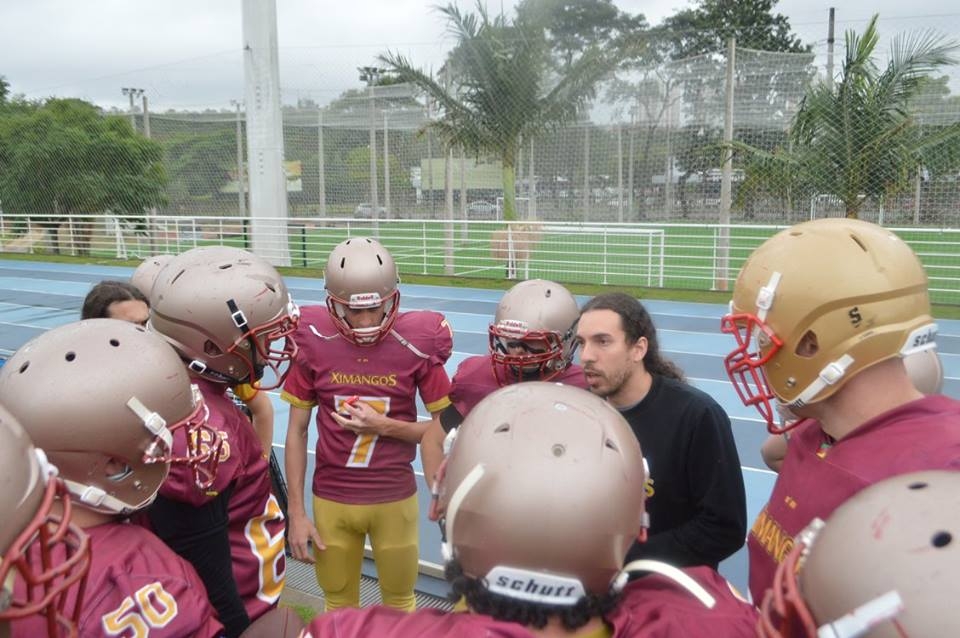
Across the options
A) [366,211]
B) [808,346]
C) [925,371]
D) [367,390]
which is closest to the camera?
[808,346]

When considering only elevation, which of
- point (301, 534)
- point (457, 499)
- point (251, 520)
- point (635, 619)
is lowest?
point (301, 534)

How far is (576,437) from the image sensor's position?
1.37 metres

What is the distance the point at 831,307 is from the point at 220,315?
1.84 metres

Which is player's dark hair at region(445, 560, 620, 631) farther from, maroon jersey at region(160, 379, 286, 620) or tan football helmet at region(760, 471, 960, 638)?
maroon jersey at region(160, 379, 286, 620)

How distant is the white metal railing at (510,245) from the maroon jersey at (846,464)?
34.7 feet

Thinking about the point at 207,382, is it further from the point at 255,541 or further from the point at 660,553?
the point at 660,553

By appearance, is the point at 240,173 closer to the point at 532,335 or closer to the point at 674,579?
the point at 532,335

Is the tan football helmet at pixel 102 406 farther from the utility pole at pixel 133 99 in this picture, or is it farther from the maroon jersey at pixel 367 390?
the utility pole at pixel 133 99

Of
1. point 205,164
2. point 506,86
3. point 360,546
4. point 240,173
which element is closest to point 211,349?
point 360,546

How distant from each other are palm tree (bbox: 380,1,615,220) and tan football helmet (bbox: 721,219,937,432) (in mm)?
14071

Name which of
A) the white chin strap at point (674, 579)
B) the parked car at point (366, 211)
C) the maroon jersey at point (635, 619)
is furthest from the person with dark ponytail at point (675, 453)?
the parked car at point (366, 211)

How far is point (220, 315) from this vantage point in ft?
8.32

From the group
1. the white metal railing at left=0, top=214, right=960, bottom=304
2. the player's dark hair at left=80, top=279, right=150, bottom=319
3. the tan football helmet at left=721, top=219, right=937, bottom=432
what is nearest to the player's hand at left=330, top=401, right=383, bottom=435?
the player's dark hair at left=80, top=279, right=150, bottom=319

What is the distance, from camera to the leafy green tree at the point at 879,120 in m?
11.7
